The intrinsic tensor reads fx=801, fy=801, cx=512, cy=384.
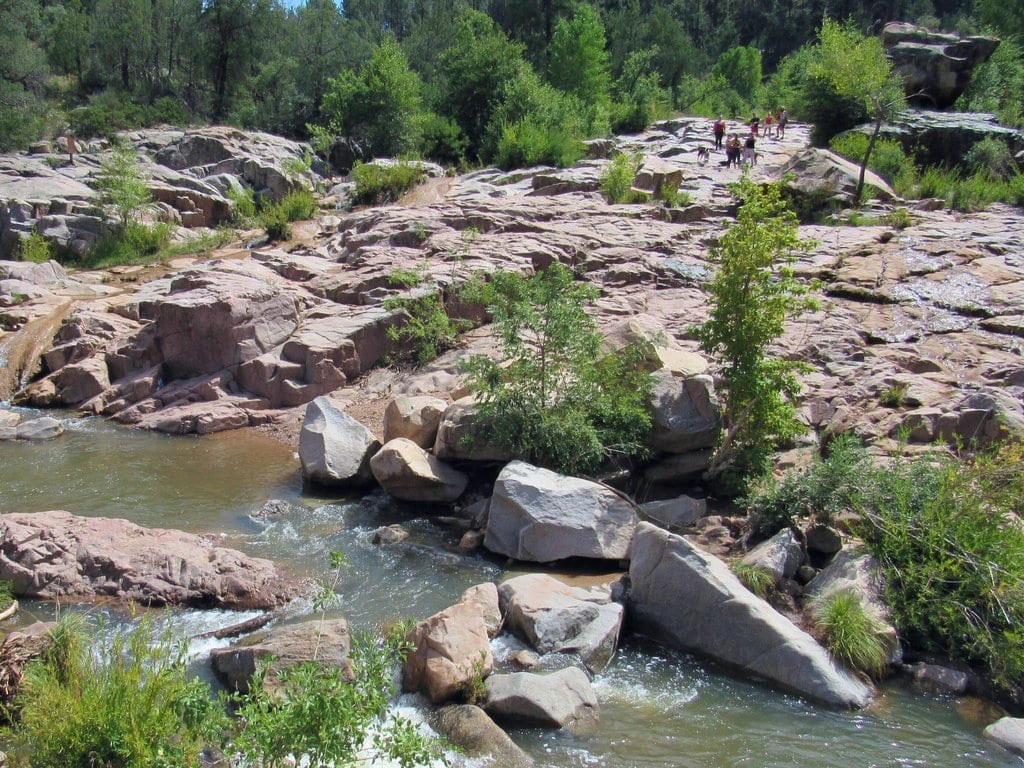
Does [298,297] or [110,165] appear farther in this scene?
[110,165]

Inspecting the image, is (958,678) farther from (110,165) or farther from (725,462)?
(110,165)

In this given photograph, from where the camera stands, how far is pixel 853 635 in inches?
252

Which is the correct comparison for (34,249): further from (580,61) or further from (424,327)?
(580,61)

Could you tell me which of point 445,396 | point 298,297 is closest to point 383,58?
point 298,297

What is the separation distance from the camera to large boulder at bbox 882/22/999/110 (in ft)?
95.8

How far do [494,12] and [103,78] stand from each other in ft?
91.0

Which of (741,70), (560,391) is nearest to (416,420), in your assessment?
(560,391)

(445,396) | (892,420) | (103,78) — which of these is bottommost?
(445,396)

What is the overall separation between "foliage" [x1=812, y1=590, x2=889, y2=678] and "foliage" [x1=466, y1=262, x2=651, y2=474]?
297 cm

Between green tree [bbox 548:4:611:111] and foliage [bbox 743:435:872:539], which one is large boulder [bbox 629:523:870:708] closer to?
foliage [bbox 743:435:872:539]

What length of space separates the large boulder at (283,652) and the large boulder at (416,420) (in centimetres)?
401

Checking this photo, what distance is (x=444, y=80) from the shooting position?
122 feet

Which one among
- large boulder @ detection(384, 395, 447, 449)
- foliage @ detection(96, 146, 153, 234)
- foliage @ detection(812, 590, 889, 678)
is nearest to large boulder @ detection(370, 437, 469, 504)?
large boulder @ detection(384, 395, 447, 449)

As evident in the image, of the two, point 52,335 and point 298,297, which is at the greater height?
point 298,297
